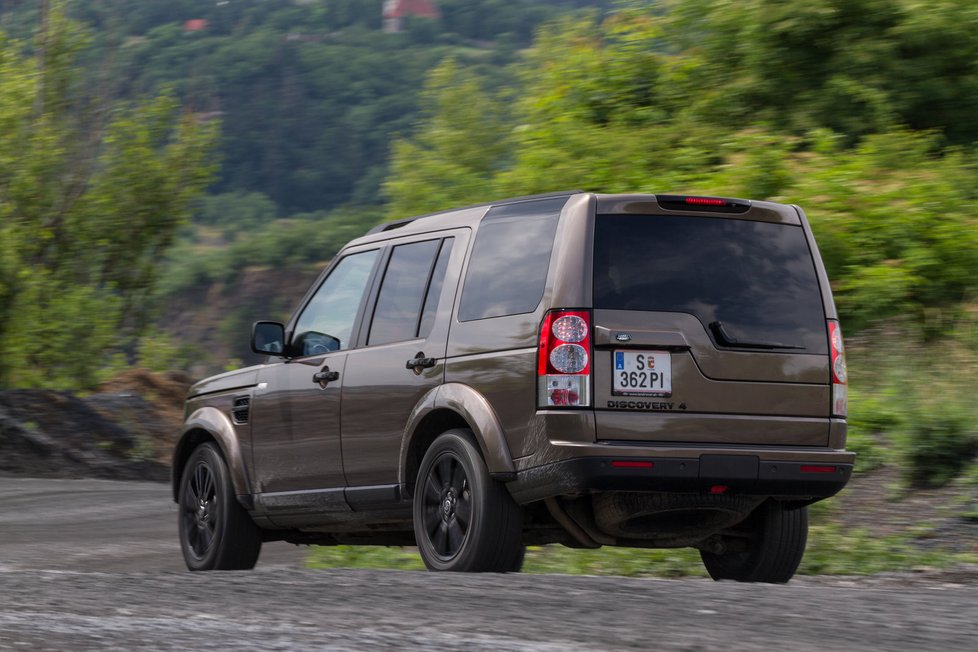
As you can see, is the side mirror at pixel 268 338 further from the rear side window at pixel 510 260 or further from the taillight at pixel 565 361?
the taillight at pixel 565 361

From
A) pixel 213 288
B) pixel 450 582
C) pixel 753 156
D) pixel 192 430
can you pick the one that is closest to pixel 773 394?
pixel 450 582

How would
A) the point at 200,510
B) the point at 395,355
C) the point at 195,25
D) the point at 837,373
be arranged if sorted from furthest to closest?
the point at 195,25
the point at 200,510
the point at 395,355
the point at 837,373

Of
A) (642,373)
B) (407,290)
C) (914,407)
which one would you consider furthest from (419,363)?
(914,407)

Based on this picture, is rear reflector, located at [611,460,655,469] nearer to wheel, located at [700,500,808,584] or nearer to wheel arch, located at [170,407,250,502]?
wheel, located at [700,500,808,584]

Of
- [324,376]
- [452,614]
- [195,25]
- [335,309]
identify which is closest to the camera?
[452,614]

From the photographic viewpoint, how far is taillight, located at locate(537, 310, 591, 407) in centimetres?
608

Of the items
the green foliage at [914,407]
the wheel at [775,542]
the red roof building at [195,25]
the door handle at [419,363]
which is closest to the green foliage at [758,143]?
the green foliage at [914,407]

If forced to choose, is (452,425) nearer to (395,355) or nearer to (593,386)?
(395,355)

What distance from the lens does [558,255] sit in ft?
20.7

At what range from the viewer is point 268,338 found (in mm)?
8234

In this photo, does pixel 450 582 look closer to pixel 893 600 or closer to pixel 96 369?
pixel 893 600

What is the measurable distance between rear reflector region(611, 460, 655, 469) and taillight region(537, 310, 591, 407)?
0.90 ft

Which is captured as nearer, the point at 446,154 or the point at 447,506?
the point at 447,506

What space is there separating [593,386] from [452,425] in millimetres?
1029
